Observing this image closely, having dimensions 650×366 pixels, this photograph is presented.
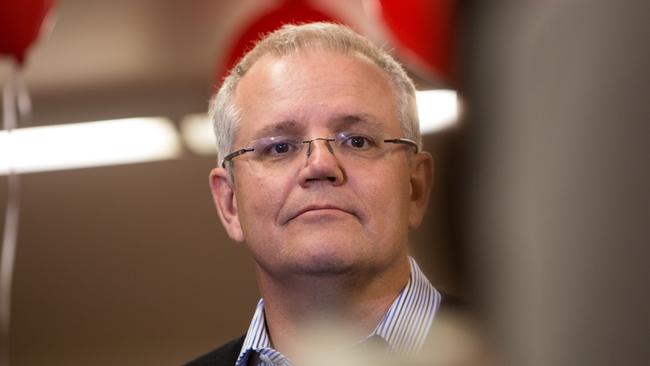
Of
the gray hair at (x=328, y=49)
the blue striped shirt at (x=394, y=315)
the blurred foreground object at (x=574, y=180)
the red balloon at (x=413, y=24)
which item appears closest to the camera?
the blurred foreground object at (x=574, y=180)

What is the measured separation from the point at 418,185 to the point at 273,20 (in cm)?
57

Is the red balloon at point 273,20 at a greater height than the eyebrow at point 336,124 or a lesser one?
greater

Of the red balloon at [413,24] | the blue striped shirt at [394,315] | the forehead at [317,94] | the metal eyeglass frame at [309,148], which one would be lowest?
the blue striped shirt at [394,315]

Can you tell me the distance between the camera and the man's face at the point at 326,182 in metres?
0.92

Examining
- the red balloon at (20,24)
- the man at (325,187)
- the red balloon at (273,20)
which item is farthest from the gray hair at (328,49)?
the red balloon at (20,24)

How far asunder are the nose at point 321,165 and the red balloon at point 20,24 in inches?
28.2

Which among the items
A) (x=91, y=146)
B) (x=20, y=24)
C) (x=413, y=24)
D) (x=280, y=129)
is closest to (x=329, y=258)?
(x=280, y=129)

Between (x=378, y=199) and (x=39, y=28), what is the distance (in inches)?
31.1

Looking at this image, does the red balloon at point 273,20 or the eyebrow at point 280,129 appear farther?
the red balloon at point 273,20

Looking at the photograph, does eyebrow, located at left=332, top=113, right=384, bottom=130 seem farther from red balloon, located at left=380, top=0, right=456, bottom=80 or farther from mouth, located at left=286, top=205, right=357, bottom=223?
red balloon, located at left=380, top=0, right=456, bottom=80

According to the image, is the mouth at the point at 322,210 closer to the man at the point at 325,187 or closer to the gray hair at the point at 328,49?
the man at the point at 325,187

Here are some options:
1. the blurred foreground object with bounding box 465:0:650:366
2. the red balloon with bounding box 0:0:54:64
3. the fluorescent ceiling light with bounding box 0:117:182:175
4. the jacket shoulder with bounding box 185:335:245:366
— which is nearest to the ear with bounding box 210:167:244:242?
the jacket shoulder with bounding box 185:335:245:366

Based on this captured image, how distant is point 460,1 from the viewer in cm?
27

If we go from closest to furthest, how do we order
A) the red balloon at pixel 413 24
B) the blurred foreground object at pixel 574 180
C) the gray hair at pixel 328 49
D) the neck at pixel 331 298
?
the blurred foreground object at pixel 574 180, the neck at pixel 331 298, the gray hair at pixel 328 49, the red balloon at pixel 413 24
